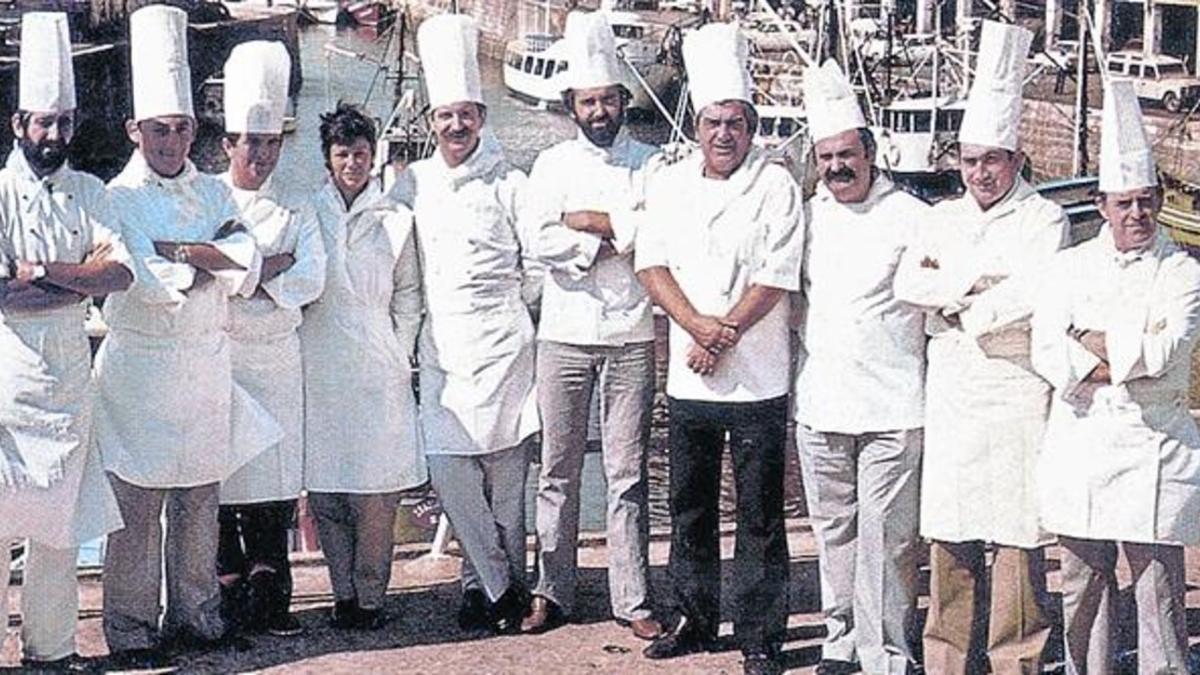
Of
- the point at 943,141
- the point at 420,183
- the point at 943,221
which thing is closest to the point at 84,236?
the point at 420,183

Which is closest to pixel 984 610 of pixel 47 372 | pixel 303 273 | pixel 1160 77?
pixel 303 273

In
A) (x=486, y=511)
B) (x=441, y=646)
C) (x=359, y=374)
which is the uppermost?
(x=359, y=374)

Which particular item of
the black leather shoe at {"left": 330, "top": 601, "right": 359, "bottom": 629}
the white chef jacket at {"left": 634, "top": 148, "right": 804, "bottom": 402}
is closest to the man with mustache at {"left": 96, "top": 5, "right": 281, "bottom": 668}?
the black leather shoe at {"left": 330, "top": 601, "right": 359, "bottom": 629}

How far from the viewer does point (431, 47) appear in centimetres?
638

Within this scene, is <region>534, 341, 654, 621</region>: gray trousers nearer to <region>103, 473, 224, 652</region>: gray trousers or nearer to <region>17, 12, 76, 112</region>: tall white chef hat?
<region>103, 473, 224, 652</region>: gray trousers

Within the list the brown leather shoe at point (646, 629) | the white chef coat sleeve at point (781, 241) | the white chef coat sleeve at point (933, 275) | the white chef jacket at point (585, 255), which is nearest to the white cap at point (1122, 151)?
the white chef coat sleeve at point (933, 275)

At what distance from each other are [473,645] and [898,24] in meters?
38.3

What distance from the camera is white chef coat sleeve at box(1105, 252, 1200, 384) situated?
5.19 meters

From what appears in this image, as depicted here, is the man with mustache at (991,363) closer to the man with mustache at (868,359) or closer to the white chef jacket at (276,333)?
the man with mustache at (868,359)

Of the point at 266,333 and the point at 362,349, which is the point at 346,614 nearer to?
the point at 362,349

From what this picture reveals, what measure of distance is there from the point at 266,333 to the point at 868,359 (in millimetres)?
1752

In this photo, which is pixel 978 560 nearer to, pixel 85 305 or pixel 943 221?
pixel 943 221

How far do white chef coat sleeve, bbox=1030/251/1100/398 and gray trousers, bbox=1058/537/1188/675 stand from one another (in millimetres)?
448

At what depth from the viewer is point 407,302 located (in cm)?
643
